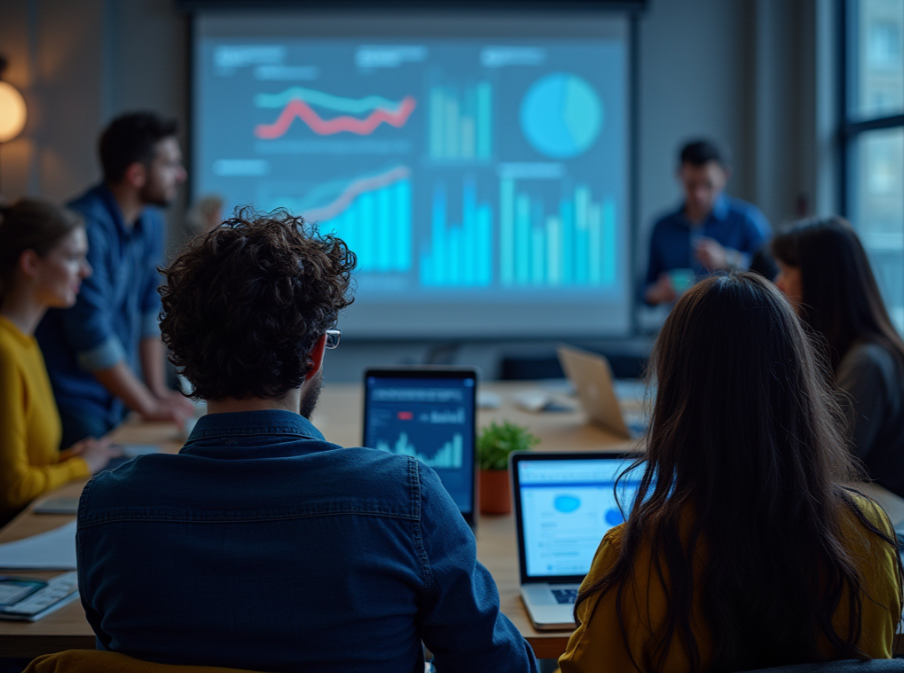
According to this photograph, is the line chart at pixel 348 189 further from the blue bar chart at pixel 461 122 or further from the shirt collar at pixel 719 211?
the shirt collar at pixel 719 211

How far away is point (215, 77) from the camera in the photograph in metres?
4.43

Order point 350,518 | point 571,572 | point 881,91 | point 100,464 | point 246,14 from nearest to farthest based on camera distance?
point 350,518 < point 571,572 < point 100,464 < point 881,91 < point 246,14

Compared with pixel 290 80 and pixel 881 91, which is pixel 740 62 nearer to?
pixel 881 91

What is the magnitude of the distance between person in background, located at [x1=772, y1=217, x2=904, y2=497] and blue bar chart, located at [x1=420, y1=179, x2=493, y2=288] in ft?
9.14

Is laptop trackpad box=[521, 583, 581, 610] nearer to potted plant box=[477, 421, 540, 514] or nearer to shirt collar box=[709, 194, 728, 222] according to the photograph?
potted plant box=[477, 421, 540, 514]

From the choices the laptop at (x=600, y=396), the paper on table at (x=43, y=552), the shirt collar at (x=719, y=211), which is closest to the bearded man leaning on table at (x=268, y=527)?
the paper on table at (x=43, y=552)

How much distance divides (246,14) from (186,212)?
120 cm

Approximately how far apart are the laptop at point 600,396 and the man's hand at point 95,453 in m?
1.42

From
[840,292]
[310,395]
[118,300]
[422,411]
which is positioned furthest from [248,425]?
[118,300]

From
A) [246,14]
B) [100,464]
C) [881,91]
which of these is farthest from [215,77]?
[881,91]

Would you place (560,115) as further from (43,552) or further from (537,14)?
(43,552)

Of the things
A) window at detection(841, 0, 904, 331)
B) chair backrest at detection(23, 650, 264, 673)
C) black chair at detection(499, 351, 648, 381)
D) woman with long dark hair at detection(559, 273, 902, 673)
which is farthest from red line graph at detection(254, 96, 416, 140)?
chair backrest at detection(23, 650, 264, 673)

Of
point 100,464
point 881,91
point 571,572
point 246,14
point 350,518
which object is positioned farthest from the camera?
point 246,14

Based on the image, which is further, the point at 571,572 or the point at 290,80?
the point at 290,80
